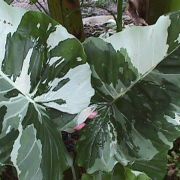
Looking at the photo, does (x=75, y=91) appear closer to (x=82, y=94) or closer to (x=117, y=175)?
(x=82, y=94)

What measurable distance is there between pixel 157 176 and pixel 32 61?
1.13ft

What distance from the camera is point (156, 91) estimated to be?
777mm

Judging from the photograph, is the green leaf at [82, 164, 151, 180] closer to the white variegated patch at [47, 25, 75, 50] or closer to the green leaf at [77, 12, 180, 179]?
the green leaf at [77, 12, 180, 179]

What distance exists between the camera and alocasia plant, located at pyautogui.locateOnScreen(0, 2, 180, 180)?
2.36 ft

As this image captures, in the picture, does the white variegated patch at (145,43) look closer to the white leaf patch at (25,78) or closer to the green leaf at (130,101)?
the green leaf at (130,101)

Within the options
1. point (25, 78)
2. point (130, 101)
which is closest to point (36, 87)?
point (25, 78)

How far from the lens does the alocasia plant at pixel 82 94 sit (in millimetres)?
721

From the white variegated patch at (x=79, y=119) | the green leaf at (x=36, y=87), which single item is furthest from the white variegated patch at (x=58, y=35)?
the white variegated patch at (x=79, y=119)

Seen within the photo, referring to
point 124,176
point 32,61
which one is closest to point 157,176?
point 124,176

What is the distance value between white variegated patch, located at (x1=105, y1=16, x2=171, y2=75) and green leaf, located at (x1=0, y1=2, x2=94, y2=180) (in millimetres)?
79

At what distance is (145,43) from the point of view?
746 mm

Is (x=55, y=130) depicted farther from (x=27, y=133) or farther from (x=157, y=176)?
(x=157, y=176)

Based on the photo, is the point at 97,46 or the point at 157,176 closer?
the point at 97,46

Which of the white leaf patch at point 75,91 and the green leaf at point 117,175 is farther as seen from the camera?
the green leaf at point 117,175
